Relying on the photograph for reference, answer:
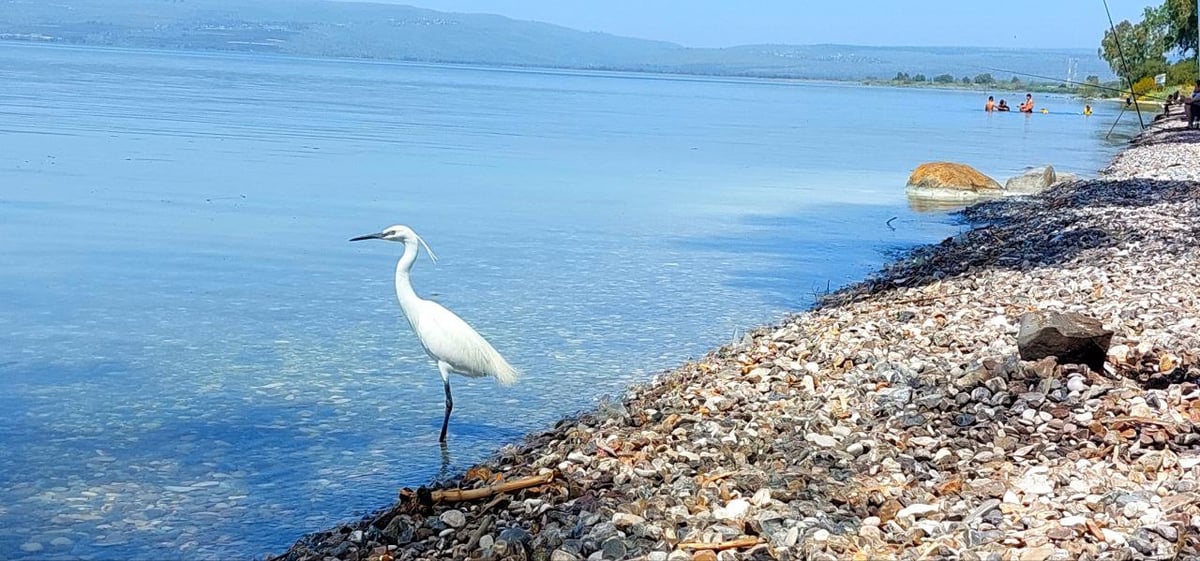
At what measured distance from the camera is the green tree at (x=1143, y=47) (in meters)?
97.9

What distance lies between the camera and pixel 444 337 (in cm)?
912

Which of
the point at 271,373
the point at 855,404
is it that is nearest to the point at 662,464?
the point at 855,404

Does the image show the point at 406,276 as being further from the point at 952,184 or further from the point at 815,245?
the point at 952,184

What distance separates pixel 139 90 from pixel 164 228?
4436cm

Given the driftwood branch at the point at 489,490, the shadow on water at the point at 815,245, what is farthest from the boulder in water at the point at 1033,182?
the driftwood branch at the point at 489,490

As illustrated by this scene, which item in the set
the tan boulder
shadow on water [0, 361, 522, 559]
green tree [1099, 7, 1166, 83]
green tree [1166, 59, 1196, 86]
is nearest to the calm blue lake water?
shadow on water [0, 361, 522, 559]

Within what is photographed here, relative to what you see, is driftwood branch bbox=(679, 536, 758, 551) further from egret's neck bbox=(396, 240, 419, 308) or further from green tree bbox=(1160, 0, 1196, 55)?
green tree bbox=(1160, 0, 1196, 55)

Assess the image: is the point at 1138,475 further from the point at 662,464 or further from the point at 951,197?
the point at 951,197

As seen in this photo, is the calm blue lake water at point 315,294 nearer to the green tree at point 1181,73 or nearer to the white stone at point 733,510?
the white stone at point 733,510

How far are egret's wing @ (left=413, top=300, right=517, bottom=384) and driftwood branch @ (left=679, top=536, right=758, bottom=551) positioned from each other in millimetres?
3733

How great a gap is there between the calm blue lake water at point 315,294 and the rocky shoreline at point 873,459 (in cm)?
97

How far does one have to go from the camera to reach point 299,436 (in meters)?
9.00

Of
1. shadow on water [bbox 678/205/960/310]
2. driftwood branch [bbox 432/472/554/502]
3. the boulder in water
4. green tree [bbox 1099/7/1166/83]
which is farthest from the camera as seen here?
green tree [bbox 1099/7/1166/83]

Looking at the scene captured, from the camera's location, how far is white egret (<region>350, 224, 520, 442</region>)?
912cm
